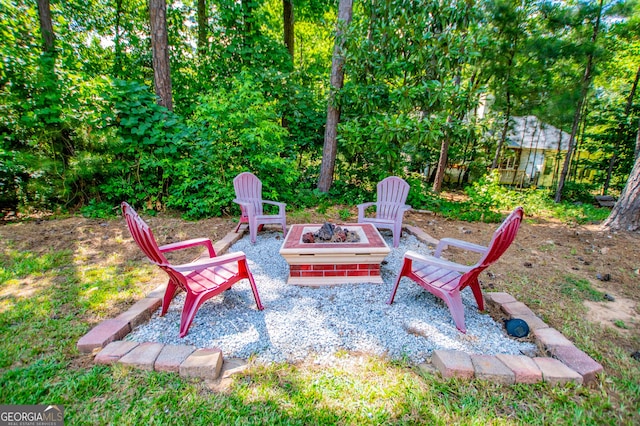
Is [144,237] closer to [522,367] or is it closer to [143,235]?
[143,235]

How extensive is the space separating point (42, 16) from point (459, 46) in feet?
22.4

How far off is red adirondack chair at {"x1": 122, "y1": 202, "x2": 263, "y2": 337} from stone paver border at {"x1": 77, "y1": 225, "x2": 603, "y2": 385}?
27cm

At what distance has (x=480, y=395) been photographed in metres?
1.39

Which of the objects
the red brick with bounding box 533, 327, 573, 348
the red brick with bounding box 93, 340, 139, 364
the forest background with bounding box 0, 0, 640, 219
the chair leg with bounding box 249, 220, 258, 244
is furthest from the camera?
the forest background with bounding box 0, 0, 640, 219

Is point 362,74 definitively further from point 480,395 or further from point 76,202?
point 76,202

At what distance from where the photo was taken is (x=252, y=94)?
4.30m

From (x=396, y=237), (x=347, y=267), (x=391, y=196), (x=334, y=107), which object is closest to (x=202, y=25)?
(x=334, y=107)

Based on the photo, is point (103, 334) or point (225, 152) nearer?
point (103, 334)

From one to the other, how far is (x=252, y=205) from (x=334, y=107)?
269 cm

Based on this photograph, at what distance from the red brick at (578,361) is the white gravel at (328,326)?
154 mm

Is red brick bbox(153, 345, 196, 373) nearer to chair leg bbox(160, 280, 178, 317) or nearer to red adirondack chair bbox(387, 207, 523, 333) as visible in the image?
chair leg bbox(160, 280, 178, 317)

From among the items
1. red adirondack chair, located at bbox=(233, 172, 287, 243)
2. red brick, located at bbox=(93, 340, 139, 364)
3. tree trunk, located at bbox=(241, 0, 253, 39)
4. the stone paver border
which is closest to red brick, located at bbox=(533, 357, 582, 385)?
the stone paver border

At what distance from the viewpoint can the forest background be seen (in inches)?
162

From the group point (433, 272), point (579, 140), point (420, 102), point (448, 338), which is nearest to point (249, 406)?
point (448, 338)
